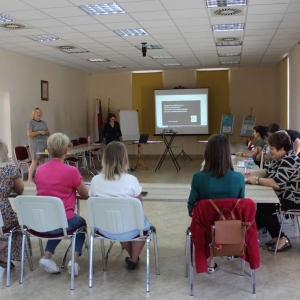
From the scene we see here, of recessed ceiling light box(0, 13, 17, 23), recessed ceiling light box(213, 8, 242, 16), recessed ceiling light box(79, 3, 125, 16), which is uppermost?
recessed ceiling light box(0, 13, 17, 23)

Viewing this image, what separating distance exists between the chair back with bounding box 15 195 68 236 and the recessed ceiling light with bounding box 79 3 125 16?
309 centimetres

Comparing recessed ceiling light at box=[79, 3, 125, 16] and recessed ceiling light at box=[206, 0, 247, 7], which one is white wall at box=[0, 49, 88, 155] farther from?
recessed ceiling light at box=[206, 0, 247, 7]

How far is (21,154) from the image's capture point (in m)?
7.96

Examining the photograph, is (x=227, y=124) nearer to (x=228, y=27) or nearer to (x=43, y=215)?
(x=228, y=27)

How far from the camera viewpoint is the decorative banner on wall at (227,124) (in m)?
11.6

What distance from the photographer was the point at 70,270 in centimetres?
324

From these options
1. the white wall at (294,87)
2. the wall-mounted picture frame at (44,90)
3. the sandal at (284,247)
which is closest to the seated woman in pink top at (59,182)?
the sandal at (284,247)

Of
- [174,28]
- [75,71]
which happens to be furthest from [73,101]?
[174,28]

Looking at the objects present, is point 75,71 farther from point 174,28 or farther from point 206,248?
point 206,248

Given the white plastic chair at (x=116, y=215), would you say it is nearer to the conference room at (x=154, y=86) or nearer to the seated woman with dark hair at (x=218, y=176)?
the conference room at (x=154, y=86)

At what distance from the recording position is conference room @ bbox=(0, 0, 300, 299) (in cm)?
323

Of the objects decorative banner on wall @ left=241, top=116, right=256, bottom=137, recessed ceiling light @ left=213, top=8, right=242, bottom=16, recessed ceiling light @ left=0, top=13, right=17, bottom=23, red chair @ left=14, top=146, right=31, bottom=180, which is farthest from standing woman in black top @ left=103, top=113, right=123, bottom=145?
recessed ceiling light @ left=213, top=8, right=242, bottom=16

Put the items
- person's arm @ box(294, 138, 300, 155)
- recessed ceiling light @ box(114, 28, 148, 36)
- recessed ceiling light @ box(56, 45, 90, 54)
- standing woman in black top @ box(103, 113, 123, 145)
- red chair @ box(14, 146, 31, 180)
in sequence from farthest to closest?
standing woman in black top @ box(103, 113, 123, 145) < recessed ceiling light @ box(56, 45, 90, 54) < red chair @ box(14, 146, 31, 180) < recessed ceiling light @ box(114, 28, 148, 36) < person's arm @ box(294, 138, 300, 155)

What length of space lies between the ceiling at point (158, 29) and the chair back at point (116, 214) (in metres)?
2.98
